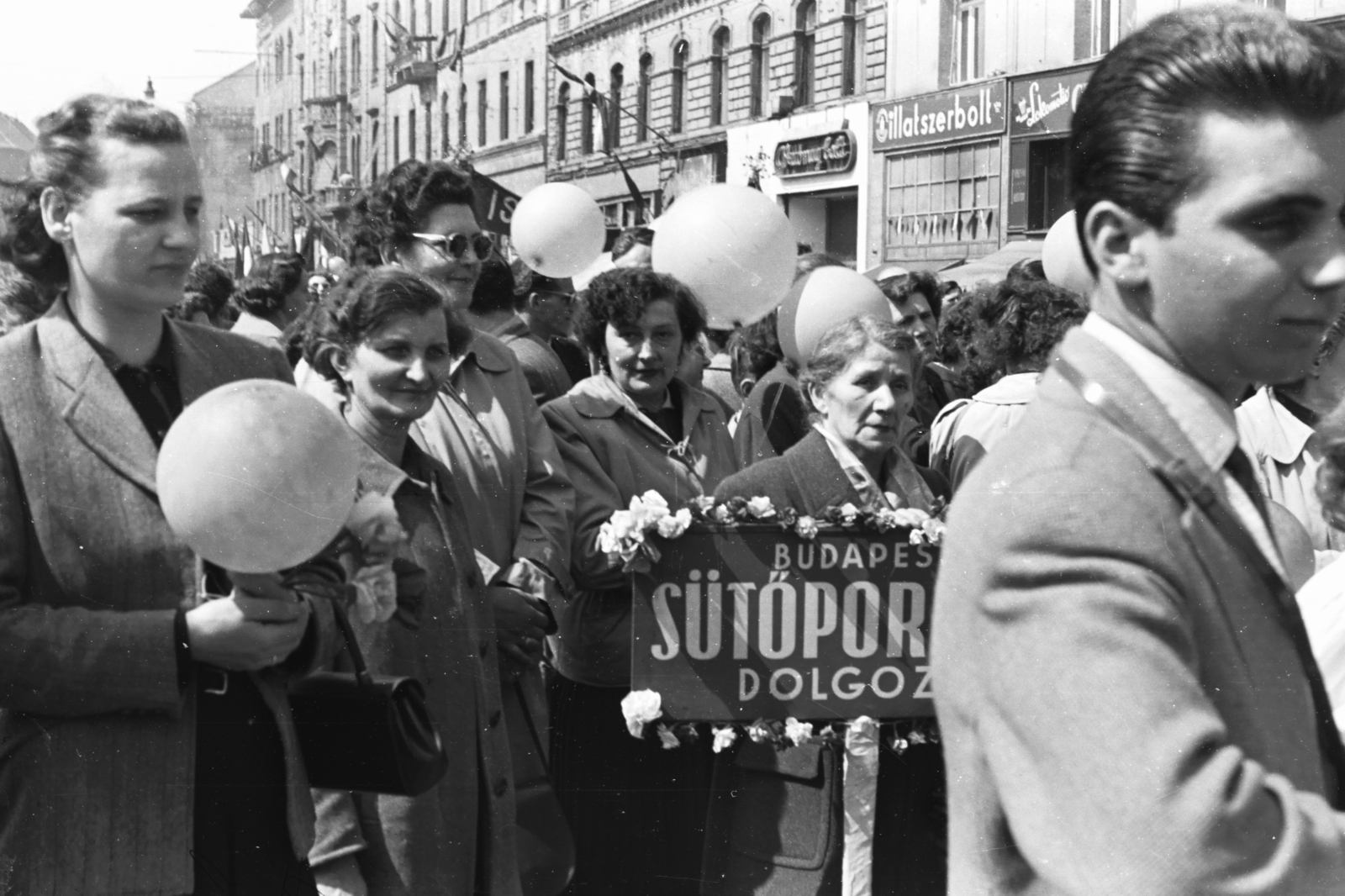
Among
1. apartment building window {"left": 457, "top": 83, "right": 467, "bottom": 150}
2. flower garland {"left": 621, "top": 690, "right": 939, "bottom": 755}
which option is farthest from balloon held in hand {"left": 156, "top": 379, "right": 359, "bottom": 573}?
apartment building window {"left": 457, "top": 83, "right": 467, "bottom": 150}

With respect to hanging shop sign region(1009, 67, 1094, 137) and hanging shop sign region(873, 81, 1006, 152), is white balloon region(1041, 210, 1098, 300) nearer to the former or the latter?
hanging shop sign region(1009, 67, 1094, 137)

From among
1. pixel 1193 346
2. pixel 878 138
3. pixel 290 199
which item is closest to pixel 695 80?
pixel 878 138

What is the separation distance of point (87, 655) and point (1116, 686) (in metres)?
1.83

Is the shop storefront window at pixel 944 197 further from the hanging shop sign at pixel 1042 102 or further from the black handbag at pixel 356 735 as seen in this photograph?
the black handbag at pixel 356 735

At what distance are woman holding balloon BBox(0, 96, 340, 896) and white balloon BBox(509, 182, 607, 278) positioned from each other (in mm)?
4747

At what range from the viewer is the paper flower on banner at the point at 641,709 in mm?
3842

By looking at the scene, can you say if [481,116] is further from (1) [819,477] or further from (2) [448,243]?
(1) [819,477]

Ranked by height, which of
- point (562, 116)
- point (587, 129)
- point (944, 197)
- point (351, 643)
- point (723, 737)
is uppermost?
point (562, 116)

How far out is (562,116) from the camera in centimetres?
3953

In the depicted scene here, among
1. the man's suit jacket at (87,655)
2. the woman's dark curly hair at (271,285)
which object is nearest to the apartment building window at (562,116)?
the woman's dark curly hair at (271,285)

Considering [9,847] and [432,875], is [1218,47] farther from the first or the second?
[432,875]

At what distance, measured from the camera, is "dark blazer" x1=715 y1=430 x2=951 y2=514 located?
4.09m

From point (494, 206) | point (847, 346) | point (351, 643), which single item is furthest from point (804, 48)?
point (351, 643)

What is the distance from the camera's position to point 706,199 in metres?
5.61
